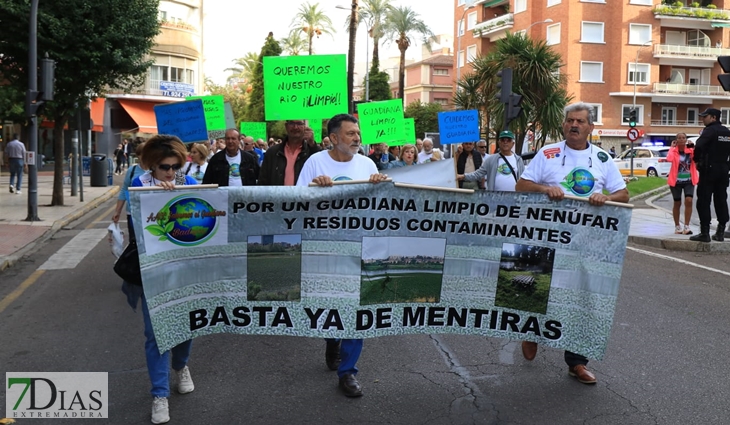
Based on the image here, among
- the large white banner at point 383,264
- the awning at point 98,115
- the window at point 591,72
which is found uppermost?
the window at point 591,72

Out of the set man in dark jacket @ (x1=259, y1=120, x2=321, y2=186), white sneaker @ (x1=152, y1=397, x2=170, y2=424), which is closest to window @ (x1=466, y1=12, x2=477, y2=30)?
man in dark jacket @ (x1=259, y1=120, x2=321, y2=186)

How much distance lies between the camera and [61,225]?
610 inches

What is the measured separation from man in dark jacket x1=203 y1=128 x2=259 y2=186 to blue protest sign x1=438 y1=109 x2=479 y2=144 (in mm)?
6843

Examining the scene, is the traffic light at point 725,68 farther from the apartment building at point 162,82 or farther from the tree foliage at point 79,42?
the apartment building at point 162,82

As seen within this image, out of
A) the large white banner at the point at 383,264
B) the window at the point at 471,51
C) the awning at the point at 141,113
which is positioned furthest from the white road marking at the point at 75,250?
the window at the point at 471,51

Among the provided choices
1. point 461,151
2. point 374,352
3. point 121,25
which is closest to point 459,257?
point 374,352

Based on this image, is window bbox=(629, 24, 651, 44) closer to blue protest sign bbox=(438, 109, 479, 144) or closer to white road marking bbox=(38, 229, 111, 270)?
blue protest sign bbox=(438, 109, 479, 144)

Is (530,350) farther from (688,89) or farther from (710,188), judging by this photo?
(688,89)

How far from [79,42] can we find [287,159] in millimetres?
12101

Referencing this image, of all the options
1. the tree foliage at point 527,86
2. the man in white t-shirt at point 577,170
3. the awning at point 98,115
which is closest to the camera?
the man in white t-shirt at point 577,170

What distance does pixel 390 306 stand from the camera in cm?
485

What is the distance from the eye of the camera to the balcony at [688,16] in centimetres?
5684

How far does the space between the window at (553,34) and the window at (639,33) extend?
5401 mm

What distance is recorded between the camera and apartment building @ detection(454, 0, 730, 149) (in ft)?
185
